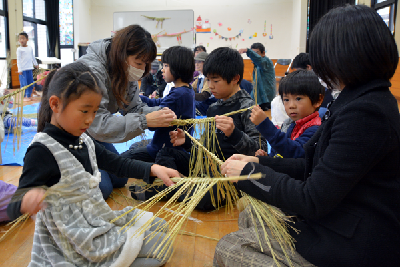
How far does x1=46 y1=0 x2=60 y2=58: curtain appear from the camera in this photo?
1107 centimetres

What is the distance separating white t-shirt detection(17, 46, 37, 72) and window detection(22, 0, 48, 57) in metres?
2.61

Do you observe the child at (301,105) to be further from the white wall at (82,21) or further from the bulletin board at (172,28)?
the white wall at (82,21)

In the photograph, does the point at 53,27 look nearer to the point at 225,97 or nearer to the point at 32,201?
the point at 225,97

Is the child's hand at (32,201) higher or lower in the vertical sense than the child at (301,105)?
lower

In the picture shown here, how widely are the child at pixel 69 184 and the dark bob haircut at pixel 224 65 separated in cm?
97

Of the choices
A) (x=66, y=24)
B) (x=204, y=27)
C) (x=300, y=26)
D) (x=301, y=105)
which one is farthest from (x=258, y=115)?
(x=66, y=24)

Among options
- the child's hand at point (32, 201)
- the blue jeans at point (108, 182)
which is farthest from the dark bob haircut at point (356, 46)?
the blue jeans at point (108, 182)

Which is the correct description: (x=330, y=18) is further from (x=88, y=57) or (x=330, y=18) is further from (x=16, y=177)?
(x=16, y=177)

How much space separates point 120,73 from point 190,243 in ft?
3.53

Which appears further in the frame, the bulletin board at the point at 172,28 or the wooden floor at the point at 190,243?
the bulletin board at the point at 172,28

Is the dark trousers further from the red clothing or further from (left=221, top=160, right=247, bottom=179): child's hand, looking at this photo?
(left=221, top=160, right=247, bottom=179): child's hand

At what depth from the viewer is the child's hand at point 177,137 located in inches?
80.9

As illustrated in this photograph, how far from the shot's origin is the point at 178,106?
7.29ft

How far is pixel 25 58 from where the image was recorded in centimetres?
768
